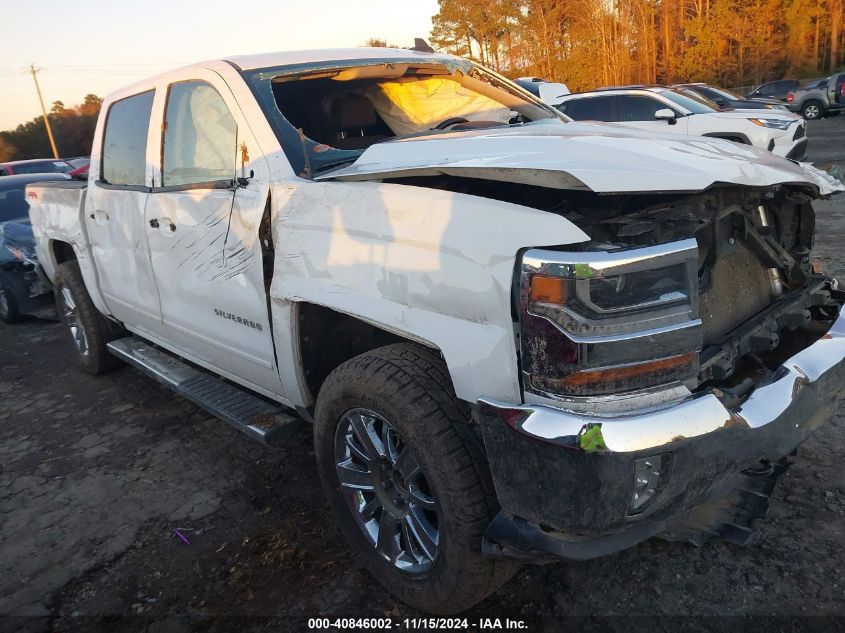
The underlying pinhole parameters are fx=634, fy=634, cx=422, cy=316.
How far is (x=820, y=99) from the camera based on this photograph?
23609 mm

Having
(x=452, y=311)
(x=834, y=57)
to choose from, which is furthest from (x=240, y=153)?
(x=834, y=57)

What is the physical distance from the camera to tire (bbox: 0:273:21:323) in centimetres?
701

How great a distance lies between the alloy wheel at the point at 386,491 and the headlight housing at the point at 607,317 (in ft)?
2.12

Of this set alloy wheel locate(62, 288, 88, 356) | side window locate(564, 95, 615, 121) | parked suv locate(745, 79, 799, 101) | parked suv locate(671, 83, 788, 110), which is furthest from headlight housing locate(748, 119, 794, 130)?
parked suv locate(745, 79, 799, 101)

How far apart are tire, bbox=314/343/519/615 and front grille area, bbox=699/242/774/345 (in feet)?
3.01

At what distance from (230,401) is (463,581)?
164cm

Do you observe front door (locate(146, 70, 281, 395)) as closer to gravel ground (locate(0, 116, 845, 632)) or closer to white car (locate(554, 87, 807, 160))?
gravel ground (locate(0, 116, 845, 632))

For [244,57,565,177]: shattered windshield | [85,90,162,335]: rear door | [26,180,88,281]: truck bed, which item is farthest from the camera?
[26,180,88,281]: truck bed

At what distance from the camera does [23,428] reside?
14.2ft

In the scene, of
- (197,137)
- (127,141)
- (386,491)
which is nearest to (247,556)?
(386,491)

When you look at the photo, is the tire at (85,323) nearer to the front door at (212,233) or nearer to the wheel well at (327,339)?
the front door at (212,233)

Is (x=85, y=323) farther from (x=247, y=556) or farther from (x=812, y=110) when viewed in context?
(x=812, y=110)

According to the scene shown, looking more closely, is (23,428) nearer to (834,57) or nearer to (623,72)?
(623,72)

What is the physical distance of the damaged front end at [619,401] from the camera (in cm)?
162
